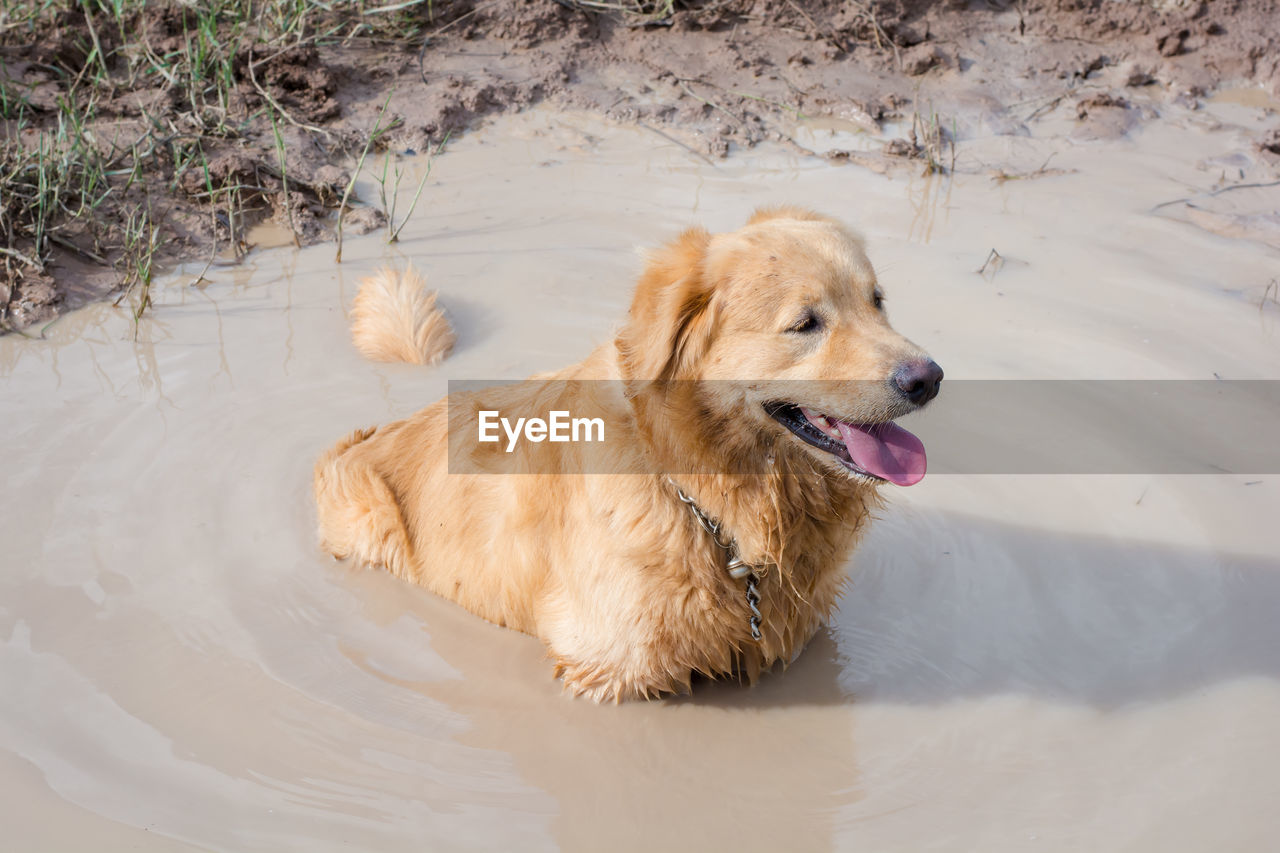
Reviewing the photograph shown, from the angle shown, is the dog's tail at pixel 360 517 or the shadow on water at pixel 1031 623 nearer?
the shadow on water at pixel 1031 623

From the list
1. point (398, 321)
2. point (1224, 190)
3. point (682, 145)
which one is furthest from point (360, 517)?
point (1224, 190)

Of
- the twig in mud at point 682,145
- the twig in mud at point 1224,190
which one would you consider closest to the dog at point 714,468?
the twig in mud at point 682,145

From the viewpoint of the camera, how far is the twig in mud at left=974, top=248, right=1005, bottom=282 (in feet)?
17.5

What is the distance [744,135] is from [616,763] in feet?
14.8

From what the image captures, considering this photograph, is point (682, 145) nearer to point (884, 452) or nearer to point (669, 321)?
point (669, 321)

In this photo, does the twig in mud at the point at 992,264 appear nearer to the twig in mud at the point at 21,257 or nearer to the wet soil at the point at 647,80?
the wet soil at the point at 647,80

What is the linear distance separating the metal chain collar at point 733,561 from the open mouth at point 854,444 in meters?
0.36

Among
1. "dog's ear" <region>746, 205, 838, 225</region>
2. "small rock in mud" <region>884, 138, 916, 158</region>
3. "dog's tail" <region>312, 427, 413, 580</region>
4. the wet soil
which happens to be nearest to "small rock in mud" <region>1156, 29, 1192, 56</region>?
the wet soil

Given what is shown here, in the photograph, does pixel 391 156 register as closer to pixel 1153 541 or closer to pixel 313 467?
pixel 313 467

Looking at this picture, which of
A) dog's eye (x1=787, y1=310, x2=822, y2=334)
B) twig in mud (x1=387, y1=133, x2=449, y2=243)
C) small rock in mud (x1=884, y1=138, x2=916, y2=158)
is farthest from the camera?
small rock in mud (x1=884, y1=138, x2=916, y2=158)

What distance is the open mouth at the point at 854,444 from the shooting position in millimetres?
2816

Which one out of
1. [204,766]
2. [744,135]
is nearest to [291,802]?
[204,766]

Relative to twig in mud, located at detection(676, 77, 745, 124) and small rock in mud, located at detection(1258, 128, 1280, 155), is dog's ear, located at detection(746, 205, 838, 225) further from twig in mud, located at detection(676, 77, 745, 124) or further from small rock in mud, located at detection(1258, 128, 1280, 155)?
small rock in mud, located at detection(1258, 128, 1280, 155)

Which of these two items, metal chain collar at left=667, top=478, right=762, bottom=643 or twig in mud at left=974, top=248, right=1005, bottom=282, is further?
twig in mud at left=974, top=248, right=1005, bottom=282
